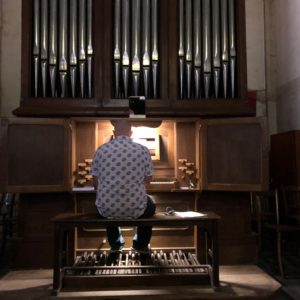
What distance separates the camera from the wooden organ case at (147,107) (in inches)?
200

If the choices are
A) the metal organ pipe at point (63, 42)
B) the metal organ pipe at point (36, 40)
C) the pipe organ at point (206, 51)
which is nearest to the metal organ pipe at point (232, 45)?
the pipe organ at point (206, 51)

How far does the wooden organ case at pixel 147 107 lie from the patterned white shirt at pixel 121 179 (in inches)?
42.1

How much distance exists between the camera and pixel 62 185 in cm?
498

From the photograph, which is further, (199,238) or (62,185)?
(199,238)

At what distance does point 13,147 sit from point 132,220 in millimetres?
1929

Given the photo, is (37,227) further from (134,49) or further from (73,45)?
(134,49)

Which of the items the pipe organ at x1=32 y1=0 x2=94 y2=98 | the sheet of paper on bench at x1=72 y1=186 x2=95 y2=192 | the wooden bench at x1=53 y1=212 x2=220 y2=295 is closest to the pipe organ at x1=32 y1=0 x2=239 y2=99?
the pipe organ at x1=32 y1=0 x2=94 y2=98

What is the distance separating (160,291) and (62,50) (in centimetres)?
334

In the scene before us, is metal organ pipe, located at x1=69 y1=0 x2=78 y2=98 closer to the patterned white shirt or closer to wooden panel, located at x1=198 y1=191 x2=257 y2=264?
the patterned white shirt

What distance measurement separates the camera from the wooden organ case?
507 centimetres

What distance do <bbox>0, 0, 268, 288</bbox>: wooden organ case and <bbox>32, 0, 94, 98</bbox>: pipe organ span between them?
0.04ft

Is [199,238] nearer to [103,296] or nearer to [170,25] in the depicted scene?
[103,296]

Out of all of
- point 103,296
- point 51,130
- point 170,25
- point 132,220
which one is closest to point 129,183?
point 132,220

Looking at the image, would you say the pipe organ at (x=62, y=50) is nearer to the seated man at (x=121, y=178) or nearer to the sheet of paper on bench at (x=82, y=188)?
the sheet of paper on bench at (x=82, y=188)
